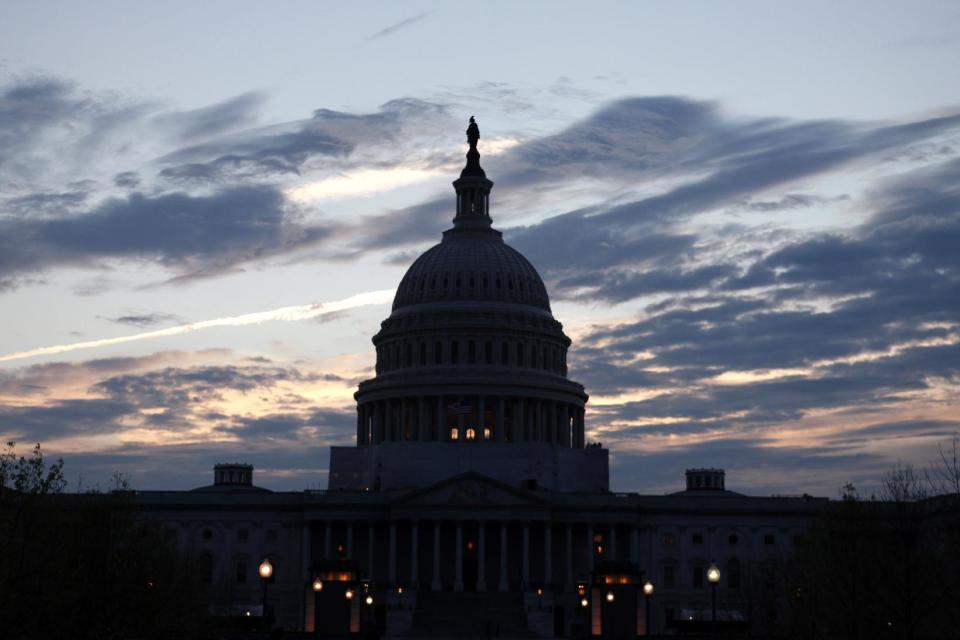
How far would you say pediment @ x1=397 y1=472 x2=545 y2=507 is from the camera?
584ft

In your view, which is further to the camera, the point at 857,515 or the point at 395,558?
the point at 395,558

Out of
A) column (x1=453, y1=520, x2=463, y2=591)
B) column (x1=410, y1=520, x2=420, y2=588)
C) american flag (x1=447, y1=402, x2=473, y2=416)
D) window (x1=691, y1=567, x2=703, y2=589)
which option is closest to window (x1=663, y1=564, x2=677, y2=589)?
window (x1=691, y1=567, x2=703, y2=589)

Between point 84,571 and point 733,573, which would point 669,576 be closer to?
point 733,573

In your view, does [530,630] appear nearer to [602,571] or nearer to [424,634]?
[424,634]

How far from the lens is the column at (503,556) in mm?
174750

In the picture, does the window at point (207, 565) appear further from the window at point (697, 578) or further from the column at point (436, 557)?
the window at point (697, 578)

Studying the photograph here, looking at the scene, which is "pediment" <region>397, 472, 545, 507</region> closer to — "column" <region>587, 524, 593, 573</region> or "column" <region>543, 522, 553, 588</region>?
"column" <region>543, 522, 553, 588</region>

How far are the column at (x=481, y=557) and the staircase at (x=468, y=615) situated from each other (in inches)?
172

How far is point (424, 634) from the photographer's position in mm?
156750

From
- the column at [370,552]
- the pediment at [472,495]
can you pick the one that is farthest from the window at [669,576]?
the column at [370,552]

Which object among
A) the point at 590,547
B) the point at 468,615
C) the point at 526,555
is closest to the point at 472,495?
the point at 526,555

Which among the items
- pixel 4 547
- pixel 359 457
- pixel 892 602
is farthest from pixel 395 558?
pixel 4 547

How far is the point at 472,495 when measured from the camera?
178 meters

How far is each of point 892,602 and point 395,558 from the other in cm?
9578
